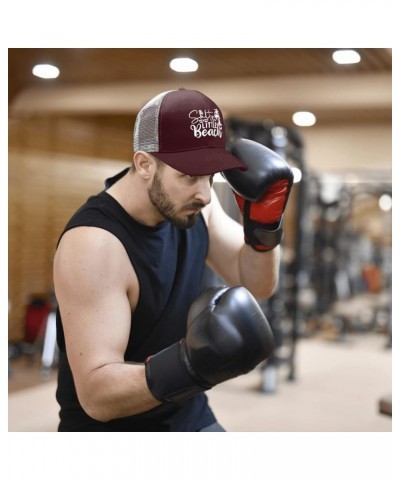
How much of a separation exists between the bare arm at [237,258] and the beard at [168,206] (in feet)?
0.96

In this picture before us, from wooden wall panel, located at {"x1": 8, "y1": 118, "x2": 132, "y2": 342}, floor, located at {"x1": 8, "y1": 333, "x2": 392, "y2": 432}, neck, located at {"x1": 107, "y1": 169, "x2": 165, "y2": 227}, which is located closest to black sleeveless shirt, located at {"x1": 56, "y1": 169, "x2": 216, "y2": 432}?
neck, located at {"x1": 107, "y1": 169, "x2": 165, "y2": 227}

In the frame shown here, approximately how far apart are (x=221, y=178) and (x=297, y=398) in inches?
64.0

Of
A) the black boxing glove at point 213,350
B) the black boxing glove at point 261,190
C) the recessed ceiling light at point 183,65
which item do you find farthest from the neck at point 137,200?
the recessed ceiling light at point 183,65

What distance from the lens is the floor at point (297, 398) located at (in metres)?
2.99

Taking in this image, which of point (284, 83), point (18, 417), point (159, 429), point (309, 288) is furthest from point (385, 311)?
point (159, 429)

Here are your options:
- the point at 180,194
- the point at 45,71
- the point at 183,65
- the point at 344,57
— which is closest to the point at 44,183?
the point at 183,65

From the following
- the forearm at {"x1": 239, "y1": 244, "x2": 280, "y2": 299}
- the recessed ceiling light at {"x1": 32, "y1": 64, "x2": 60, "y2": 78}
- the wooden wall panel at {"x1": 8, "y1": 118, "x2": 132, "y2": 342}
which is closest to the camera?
the forearm at {"x1": 239, "y1": 244, "x2": 280, "y2": 299}

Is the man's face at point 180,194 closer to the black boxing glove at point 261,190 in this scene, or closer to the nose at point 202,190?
the nose at point 202,190

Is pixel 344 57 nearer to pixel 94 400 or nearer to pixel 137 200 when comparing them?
pixel 137 200

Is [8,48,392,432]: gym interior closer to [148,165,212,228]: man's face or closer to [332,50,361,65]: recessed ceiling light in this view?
[332,50,361,65]: recessed ceiling light

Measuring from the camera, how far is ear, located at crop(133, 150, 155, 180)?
1536mm

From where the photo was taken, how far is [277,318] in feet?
15.3

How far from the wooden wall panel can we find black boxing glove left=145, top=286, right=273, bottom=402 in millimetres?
899
